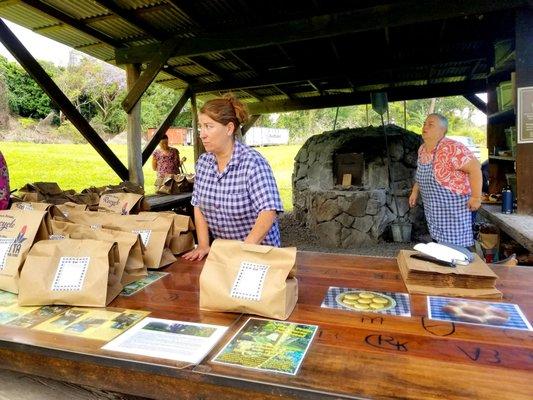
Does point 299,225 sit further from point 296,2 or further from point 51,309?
point 51,309

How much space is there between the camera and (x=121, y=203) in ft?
8.50

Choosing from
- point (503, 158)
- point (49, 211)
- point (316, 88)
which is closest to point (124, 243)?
point (49, 211)

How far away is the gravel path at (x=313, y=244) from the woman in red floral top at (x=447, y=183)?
267cm

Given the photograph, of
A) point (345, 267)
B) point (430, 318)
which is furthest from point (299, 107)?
point (430, 318)

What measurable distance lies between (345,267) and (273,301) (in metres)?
0.64

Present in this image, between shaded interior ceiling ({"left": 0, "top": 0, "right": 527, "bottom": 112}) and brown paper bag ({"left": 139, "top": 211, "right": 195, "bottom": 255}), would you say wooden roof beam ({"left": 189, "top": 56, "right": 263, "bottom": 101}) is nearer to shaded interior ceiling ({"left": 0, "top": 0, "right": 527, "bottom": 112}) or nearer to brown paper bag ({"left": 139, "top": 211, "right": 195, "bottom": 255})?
shaded interior ceiling ({"left": 0, "top": 0, "right": 527, "bottom": 112})

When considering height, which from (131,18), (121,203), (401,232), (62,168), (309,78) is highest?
(131,18)

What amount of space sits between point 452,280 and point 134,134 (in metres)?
4.47

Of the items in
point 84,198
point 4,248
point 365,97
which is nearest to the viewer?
point 4,248

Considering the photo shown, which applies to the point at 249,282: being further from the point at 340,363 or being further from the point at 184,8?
the point at 184,8

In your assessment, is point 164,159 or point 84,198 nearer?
point 84,198

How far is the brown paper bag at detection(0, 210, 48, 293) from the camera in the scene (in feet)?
4.73

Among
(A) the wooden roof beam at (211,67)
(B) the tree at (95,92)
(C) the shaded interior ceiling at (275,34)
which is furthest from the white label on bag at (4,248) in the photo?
(B) the tree at (95,92)

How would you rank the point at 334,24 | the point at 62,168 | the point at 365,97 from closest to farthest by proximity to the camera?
the point at 334,24, the point at 365,97, the point at 62,168
